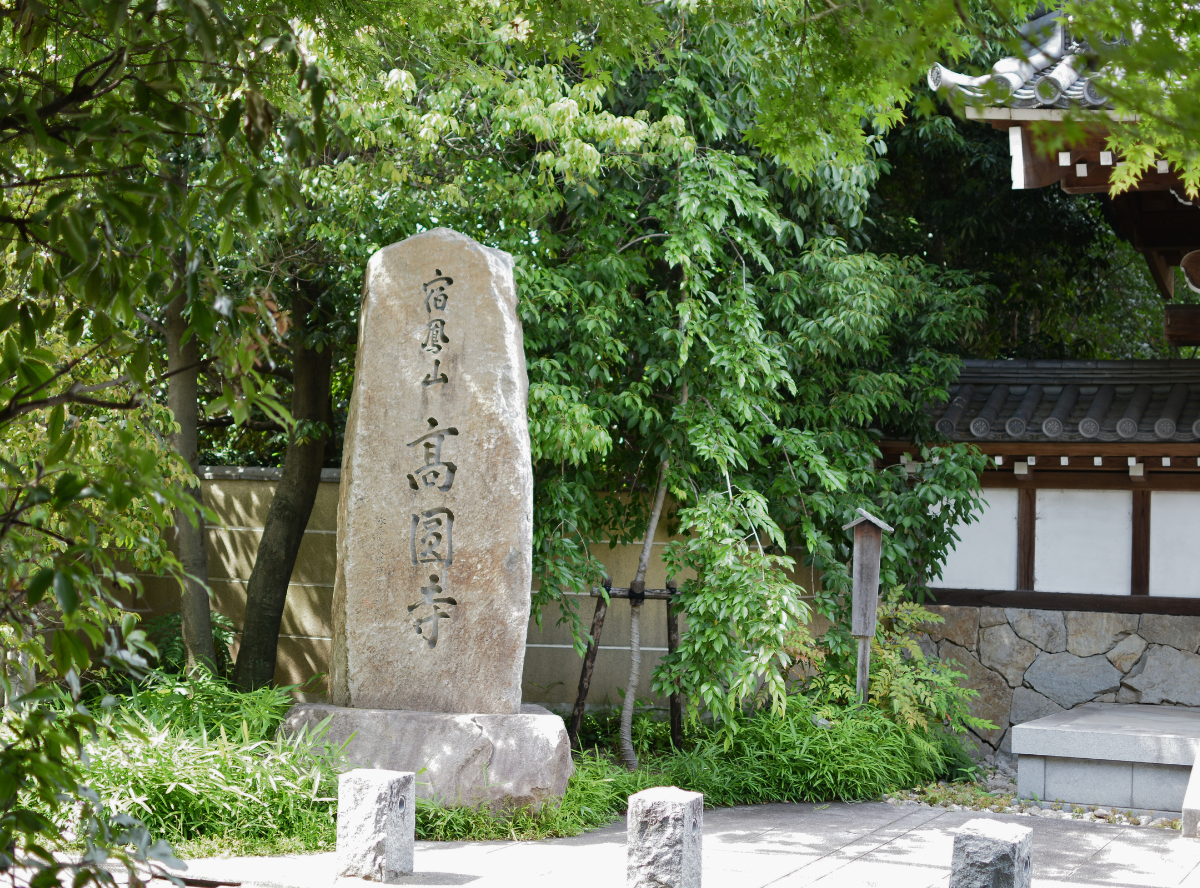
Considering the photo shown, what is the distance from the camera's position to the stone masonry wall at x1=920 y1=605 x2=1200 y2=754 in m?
8.81

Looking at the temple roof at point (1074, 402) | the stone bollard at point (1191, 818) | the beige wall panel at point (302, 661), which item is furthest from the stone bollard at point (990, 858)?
the beige wall panel at point (302, 661)

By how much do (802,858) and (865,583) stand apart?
2.54 metres

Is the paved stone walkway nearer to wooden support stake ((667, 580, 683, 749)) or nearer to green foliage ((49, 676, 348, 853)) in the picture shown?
green foliage ((49, 676, 348, 853))

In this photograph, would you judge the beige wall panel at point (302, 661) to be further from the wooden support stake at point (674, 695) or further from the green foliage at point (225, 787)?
the green foliage at point (225, 787)

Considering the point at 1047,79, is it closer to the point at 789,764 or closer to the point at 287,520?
the point at 789,764

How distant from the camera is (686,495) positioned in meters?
7.72

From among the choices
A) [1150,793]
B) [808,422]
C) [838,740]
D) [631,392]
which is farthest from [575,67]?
[1150,793]

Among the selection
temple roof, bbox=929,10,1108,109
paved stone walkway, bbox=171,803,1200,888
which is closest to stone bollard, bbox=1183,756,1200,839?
paved stone walkway, bbox=171,803,1200,888

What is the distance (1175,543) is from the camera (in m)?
8.88

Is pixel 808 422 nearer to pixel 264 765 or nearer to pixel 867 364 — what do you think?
pixel 867 364

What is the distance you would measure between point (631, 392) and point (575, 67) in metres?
2.63

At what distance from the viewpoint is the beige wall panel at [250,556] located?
9.79m

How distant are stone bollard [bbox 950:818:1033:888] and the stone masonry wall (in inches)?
198

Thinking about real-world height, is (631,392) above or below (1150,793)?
above
